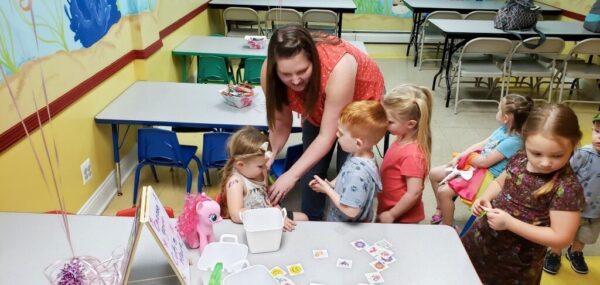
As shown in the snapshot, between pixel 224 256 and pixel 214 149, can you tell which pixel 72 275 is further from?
pixel 214 149

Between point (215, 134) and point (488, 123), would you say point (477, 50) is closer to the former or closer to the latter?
point (488, 123)

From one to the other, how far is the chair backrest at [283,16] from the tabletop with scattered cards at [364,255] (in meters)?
4.64

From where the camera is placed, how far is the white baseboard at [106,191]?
9.04 feet

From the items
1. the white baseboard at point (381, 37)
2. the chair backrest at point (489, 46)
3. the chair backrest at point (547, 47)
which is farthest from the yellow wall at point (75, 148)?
the white baseboard at point (381, 37)

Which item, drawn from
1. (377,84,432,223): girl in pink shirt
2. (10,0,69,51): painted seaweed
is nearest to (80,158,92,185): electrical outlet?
(10,0,69,51): painted seaweed

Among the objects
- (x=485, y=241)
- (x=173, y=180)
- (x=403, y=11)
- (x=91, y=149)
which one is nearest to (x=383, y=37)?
(x=403, y=11)

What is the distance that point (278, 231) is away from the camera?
1341 mm

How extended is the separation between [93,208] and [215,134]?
3.03 ft

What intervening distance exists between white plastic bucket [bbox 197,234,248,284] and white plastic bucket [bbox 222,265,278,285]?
54 millimetres

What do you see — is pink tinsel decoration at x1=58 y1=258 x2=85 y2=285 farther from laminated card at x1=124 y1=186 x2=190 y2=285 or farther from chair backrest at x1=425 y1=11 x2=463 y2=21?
chair backrest at x1=425 y1=11 x2=463 y2=21

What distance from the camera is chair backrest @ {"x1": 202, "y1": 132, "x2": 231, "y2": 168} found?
2676 mm

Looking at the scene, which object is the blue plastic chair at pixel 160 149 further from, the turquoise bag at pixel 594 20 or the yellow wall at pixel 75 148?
the turquoise bag at pixel 594 20

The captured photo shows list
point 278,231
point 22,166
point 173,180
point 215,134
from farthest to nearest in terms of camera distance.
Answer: point 173,180, point 215,134, point 22,166, point 278,231

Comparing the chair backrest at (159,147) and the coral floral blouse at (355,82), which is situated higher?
the coral floral blouse at (355,82)
